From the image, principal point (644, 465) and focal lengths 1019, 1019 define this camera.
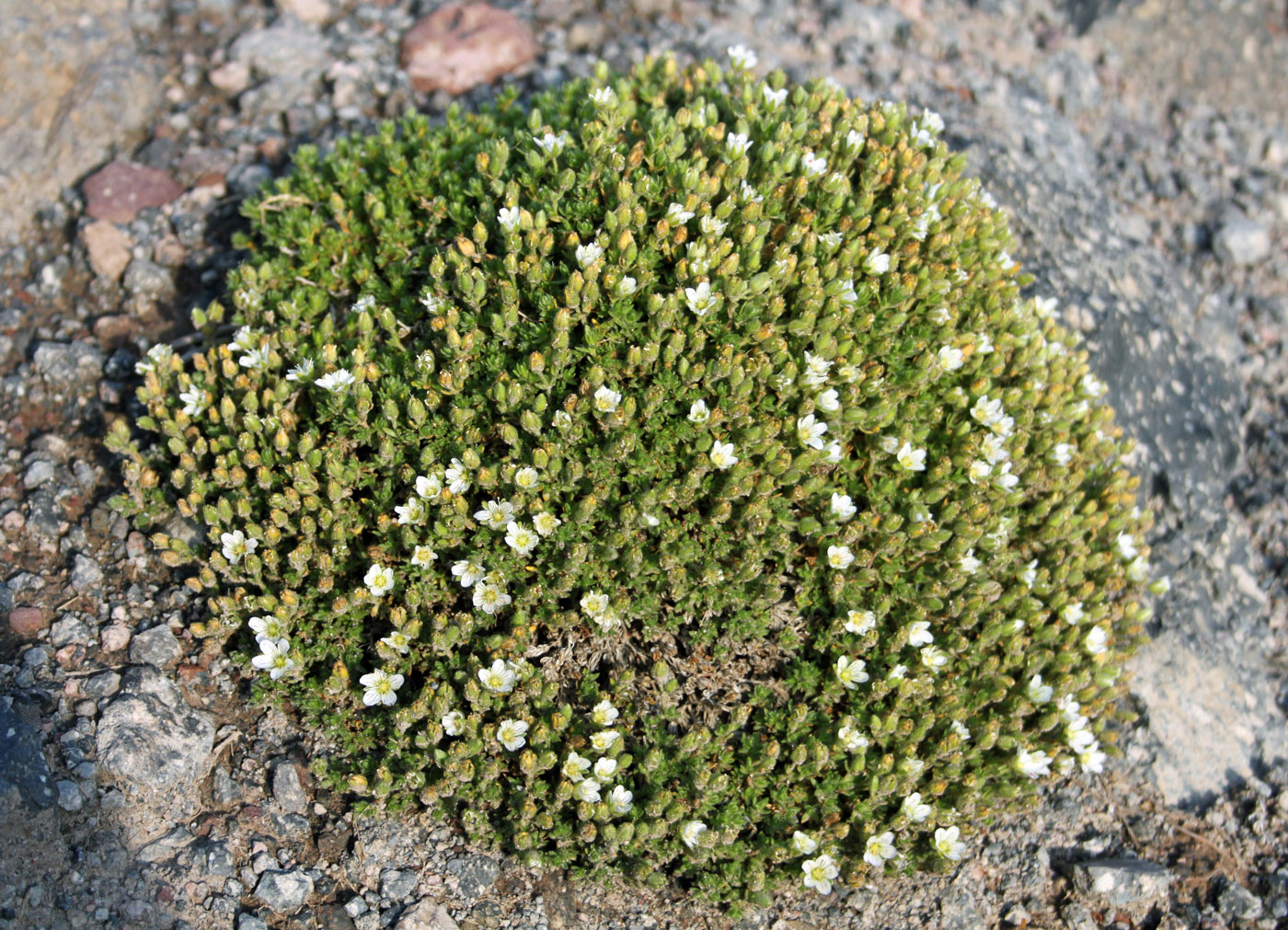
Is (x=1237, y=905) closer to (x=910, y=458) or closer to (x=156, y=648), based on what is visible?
(x=910, y=458)

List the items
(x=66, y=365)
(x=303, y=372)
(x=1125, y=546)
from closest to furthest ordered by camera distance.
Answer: (x=303, y=372), (x=1125, y=546), (x=66, y=365)

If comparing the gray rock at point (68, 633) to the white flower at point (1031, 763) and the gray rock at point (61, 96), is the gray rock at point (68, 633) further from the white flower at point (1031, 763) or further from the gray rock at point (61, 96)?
the white flower at point (1031, 763)

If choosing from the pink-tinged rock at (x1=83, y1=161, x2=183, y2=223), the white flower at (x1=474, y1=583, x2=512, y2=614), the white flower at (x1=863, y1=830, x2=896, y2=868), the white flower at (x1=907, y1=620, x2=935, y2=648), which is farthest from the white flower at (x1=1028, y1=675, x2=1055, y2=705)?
the pink-tinged rock at (x1=83, y1=161, x2=183, y2=223)

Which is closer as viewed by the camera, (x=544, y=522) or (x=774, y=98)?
(x=544, y=522)

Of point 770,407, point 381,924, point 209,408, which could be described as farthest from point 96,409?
point 770,407

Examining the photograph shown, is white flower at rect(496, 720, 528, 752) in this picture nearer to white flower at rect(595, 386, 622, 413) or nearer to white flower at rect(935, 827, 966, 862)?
white flower at rect(595, 386, 622, 413)

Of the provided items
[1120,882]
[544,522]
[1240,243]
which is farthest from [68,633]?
[1240,243]
